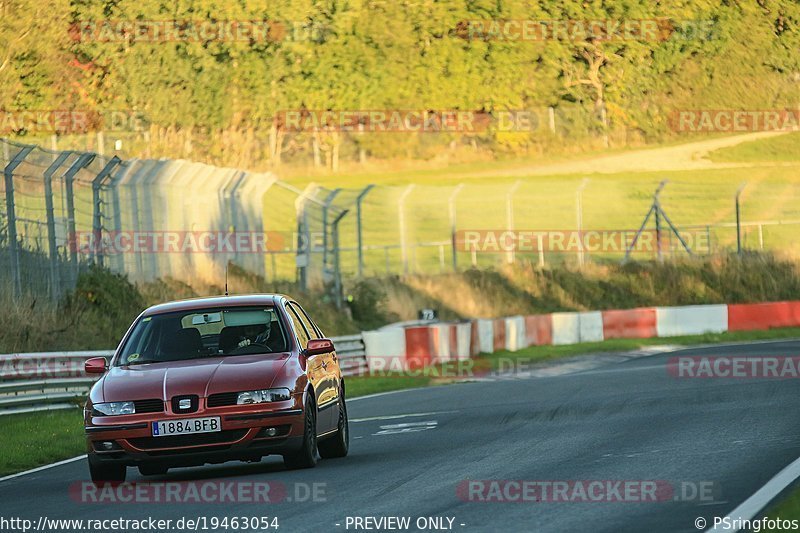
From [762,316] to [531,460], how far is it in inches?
1125

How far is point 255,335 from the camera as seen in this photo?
45.1 feet

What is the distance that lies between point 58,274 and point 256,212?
1199 cm

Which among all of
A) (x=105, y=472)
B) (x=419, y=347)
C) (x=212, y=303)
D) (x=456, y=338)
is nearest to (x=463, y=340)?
(x=456, y=338)

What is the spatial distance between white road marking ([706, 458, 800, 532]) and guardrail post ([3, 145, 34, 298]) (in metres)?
14.5

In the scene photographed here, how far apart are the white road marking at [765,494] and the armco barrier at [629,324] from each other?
89.6ft

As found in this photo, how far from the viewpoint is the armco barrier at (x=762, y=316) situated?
4050 cm

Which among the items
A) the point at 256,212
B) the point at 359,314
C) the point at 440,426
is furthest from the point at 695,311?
the point at 440,426

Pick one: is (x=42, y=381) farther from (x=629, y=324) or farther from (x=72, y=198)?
(x=629, y=324)

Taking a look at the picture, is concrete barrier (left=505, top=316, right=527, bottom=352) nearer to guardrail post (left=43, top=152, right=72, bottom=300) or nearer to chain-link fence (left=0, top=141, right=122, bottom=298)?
chain-link fence (left=0, top=141, right=122, bottom=298)

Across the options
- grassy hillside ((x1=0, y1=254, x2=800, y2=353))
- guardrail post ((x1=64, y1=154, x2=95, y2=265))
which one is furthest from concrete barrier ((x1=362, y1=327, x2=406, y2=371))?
guardrail post ((x1=64, y1=154, x2=95, y2=265))

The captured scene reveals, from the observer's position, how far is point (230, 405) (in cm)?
1249

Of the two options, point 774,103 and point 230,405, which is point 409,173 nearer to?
point 774,103

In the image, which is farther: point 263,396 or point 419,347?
point 419,347

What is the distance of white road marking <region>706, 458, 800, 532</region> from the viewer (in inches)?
368
